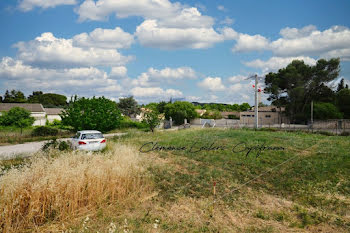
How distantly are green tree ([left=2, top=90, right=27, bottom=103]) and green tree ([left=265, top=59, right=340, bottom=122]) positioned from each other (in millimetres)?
64386

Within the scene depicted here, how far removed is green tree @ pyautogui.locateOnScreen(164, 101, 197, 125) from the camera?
55.4 metres

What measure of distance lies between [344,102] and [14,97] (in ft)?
261

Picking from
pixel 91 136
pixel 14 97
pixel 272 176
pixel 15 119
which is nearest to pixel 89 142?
pixel 91 136

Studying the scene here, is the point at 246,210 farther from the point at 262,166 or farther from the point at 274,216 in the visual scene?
the point at 262,166

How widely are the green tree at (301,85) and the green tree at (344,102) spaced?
1.39m

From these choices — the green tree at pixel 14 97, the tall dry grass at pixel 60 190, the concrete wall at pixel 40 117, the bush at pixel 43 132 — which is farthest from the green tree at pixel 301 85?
the green tree at pixel 14 97

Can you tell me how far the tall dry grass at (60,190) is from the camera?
5.32 meters

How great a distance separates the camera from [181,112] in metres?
55.1

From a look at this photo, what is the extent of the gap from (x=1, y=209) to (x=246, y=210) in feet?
18.7

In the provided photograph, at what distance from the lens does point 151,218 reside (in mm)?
6062

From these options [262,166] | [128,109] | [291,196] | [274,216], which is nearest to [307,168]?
[262,166]

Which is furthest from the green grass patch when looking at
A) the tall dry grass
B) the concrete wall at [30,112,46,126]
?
the concrete wall at [30,112,46,126]

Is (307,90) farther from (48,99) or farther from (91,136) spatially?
(48,99)

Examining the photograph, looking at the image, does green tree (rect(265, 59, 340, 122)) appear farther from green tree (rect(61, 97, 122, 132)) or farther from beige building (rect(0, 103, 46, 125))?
beige building (rect(0, 103, 46, 125))
